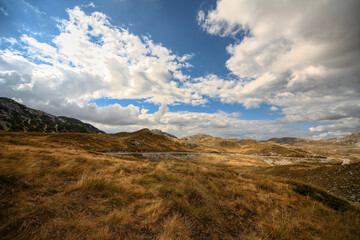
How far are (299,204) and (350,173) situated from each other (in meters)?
15.3

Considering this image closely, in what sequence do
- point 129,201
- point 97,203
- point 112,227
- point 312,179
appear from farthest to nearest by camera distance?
point 312,179
point 129,201
point 97,203
point 112,227

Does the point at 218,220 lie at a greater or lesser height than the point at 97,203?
lesser

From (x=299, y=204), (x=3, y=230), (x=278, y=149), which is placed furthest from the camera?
(x=278, y=149)

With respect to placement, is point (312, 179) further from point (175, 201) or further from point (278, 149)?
point (278, 149)

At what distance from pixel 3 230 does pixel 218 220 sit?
6.16 metres

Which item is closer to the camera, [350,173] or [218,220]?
[218,220]

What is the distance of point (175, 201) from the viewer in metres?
6.03

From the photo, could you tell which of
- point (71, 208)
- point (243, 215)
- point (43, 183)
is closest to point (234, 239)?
point (243, 215)

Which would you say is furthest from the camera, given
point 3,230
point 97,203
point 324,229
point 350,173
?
point 350,173

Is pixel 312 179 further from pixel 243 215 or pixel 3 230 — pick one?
pixel 3 230

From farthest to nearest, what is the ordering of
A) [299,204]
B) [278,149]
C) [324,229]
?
[278,149]
[299,204]
[324,229]

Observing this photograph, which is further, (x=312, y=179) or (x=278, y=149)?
(x=278, y=149)

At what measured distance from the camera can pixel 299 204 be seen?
9.19 m

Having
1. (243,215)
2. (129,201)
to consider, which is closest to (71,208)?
(129,201)
